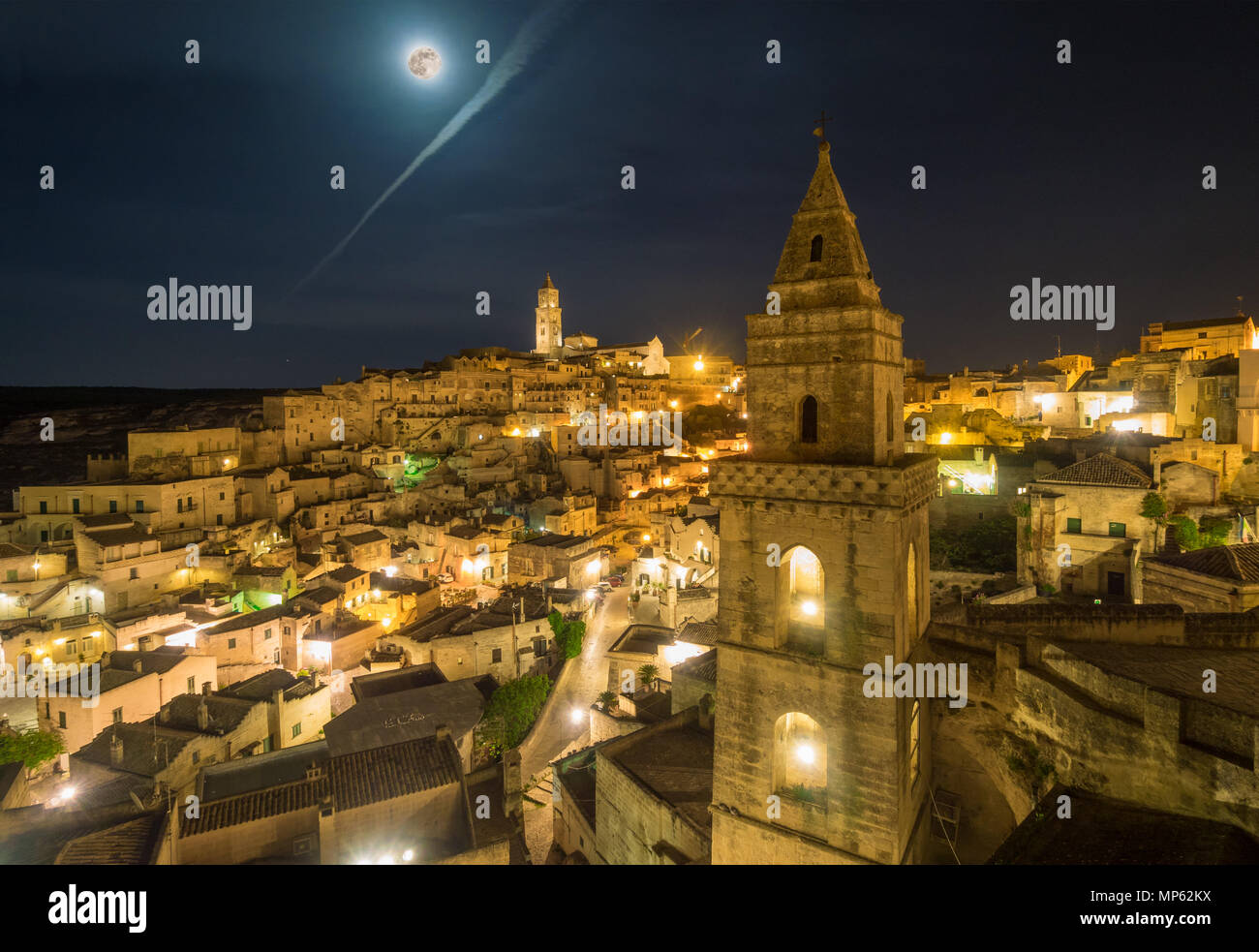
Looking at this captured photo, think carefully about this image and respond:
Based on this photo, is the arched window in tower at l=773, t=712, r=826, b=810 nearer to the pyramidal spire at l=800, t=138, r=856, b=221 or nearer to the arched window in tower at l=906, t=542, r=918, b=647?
the arched window in tower at l=906, t=542, r=918, b=647

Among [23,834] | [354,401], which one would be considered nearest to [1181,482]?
[23,834]

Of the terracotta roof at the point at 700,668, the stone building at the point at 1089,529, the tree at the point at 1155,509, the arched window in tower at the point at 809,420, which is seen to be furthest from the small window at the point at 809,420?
the tree at the point at 1155,509

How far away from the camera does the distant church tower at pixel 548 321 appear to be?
10762 centimetres

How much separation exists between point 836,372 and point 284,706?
2475 cm

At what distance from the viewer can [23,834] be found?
15125 millimetres

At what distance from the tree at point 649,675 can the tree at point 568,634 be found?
745 cm

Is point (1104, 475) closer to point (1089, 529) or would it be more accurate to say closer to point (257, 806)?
point (1089, 529)

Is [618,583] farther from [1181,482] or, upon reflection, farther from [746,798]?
[746,798]

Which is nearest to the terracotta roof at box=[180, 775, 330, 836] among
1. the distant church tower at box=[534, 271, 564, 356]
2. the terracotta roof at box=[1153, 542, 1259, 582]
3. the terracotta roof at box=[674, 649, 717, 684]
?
the terracotta roof at box=[674, 649, 717, 684]

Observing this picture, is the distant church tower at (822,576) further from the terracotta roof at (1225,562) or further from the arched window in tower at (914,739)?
the terracotta roof at (1225,562)

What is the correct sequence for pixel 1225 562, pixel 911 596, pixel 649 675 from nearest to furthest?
1. pixel 911 596
2. pixel 1225 562
3. pixel 649 675

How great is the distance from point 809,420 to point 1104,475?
18.0m

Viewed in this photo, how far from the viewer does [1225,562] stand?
645 inches

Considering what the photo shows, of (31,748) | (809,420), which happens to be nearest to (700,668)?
(809,420)
